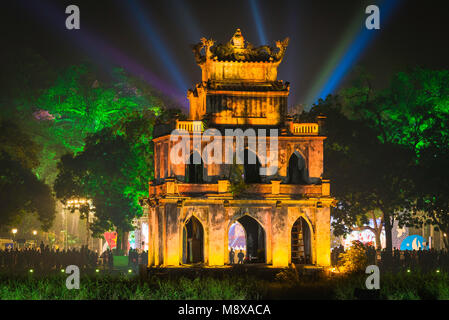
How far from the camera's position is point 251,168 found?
40.2 m

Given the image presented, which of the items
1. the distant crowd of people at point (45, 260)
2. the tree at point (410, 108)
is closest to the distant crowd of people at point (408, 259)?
the tree at point (410, 108)

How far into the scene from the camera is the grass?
27812 mm

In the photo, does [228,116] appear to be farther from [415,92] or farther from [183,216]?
[415,92]

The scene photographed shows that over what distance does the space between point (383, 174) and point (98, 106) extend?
118ft

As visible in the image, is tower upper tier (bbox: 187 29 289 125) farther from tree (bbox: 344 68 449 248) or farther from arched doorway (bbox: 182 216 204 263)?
tree (bbox: 344 68 449 248)

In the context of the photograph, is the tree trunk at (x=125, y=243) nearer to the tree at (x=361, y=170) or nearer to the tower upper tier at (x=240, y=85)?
the tree at (x=361, y=170)

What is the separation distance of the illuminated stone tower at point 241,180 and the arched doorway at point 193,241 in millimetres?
49

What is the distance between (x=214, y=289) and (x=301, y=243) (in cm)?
1223

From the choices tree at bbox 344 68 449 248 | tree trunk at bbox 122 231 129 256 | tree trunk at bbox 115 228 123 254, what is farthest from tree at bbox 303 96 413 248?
tree trunk at bbox 122 231 129 256

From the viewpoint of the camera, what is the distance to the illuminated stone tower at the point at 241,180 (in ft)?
125

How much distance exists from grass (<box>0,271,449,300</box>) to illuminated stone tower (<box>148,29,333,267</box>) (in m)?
5.51

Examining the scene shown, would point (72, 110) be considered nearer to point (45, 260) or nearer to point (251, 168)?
point (45, 260)

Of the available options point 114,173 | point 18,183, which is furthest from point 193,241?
point 18,183

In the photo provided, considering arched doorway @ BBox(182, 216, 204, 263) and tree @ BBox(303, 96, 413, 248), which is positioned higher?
tree @ BBox(303, 96, 413, 248)
